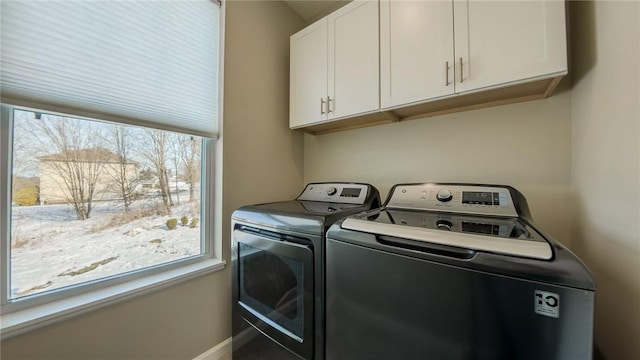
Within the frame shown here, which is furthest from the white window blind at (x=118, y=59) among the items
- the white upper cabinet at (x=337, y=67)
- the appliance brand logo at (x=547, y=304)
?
the appliance brand logo at (x=547, y=304)

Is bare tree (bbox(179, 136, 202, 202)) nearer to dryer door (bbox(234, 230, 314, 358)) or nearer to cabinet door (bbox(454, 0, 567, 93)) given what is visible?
dryer door (bbox(234, 230, 314, 358))

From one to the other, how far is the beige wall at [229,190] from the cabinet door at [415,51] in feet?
3.04

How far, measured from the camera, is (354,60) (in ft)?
4.91

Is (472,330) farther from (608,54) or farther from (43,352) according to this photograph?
(43,352)

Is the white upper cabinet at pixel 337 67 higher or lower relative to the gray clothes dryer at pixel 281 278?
higher

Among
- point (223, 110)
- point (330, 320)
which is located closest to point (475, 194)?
point (330, 320)

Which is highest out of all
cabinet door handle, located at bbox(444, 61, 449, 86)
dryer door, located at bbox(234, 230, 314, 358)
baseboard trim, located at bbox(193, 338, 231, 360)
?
cabinet door handle, located at bbox(444, 61, 449, 86)

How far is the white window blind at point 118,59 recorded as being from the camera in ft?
3.02

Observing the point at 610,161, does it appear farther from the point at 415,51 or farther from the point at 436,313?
the point at 415,51

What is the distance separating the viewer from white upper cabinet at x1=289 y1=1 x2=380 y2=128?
1.43 m

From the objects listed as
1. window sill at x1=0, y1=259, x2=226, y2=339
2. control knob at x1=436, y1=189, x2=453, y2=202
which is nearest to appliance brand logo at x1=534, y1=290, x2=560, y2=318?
control knob at x1=436, y1=189, x2=453, y2=202

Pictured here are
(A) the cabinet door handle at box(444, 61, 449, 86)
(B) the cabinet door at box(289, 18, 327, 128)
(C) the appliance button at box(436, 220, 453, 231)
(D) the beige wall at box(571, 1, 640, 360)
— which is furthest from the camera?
(B) the cabinet door at box(289, 18, 327, 128)

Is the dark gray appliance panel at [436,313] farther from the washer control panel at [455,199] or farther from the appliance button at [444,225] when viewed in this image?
the washer control panel at [455,199]

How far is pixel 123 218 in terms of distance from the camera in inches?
48.5
